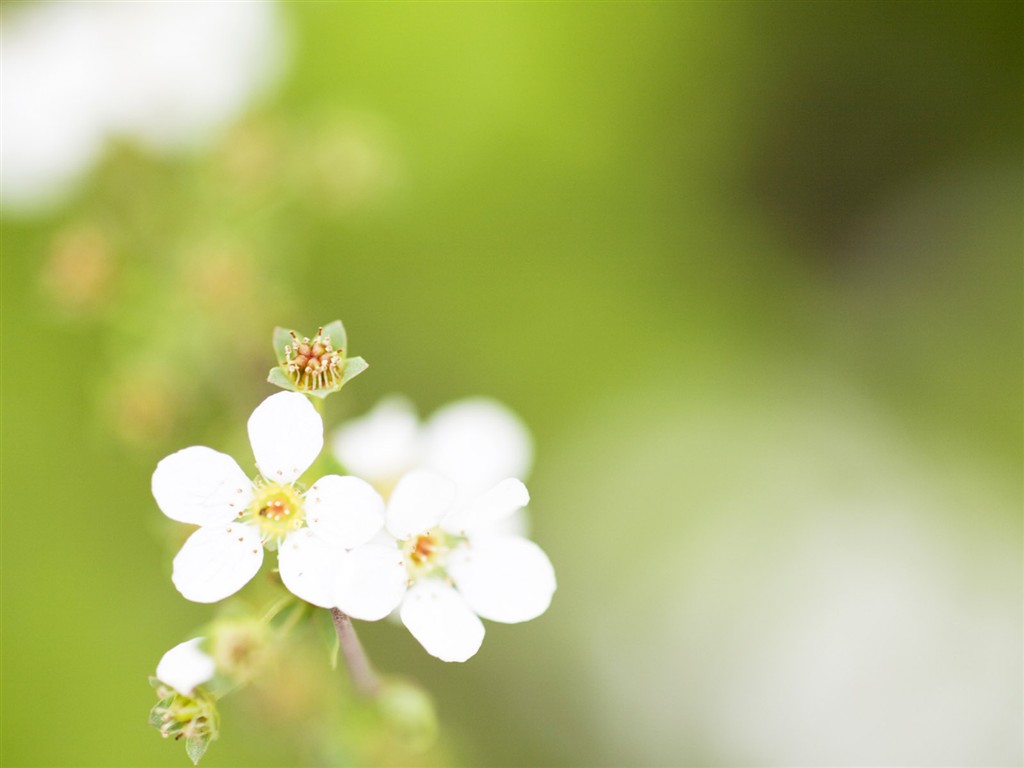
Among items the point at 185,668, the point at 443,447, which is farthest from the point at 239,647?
the point at 443,447

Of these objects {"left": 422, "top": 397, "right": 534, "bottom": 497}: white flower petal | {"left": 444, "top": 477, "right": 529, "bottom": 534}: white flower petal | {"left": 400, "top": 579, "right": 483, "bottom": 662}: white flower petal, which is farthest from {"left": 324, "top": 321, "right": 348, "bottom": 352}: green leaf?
{"left": 422, "top": 397, "right": 534, "bottom": 497}: white flower petal

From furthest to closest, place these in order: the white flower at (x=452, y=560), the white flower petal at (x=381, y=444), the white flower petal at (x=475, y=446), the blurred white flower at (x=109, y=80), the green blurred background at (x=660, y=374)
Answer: the green blurred background at (x=660, y=374) → the blurred white flower at (x=109, y=80) → the white flower petal at (x=475, y=446) → the white flower petal at (x=381, y=444) → the white flower at (x=452, y=560)

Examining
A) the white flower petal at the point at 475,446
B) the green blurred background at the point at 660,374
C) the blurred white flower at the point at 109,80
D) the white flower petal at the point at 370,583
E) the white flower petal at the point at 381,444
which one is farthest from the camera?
the green blurred background at the point at 660,374

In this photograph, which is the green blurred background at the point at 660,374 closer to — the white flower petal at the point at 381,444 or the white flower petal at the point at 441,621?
the white flower petal at the point at 381,444

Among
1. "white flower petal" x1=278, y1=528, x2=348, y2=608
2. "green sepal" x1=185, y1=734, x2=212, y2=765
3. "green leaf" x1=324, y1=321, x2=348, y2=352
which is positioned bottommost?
"green sepal" x1=185, y1=734, x2=212, y2=765

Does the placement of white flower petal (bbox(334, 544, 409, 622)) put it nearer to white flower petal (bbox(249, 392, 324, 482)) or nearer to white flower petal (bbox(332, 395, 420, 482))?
white flower petal (bbox(249, 392, 324, 482))

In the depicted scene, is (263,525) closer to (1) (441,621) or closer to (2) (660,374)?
(1) (441,621)

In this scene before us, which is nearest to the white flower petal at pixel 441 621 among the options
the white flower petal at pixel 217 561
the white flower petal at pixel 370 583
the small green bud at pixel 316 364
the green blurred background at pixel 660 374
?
the white flower petal at pixel 370 583
